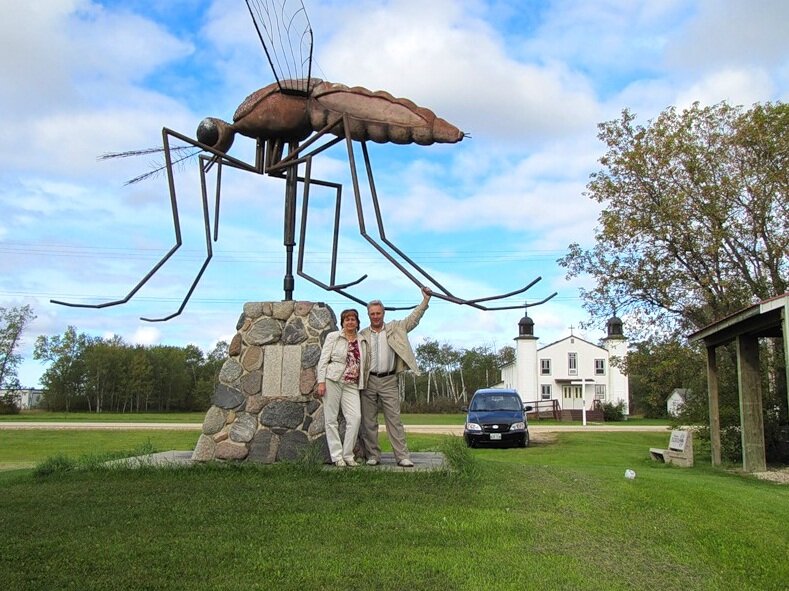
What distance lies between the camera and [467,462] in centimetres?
738

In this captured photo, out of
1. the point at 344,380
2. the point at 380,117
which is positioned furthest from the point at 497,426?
the point at 380,117

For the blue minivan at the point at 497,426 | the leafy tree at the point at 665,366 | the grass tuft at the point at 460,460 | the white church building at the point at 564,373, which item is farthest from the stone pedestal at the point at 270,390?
the white church building at the point at 564,373

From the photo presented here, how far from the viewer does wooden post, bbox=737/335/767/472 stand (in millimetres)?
12180

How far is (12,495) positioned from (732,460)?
13.3 metres

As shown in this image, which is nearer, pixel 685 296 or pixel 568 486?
pixel 568 486

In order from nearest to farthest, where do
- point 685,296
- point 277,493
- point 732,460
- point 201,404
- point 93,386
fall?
point 277,493, point 732,460, point 685,296, point 93,386, point 201,404

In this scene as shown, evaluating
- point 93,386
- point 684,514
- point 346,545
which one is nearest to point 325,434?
point 346,545

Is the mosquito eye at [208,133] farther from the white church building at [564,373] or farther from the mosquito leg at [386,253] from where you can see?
the white church building at [564,373]

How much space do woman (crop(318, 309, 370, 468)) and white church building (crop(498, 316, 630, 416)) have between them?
146 ft

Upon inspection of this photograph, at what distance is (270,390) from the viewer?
313 inches

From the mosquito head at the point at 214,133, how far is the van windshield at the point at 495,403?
37.5ft

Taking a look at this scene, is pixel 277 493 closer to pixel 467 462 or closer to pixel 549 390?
pixel 467 462

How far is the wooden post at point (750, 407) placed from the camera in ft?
40.0

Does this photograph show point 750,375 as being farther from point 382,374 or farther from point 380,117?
point 380,117
